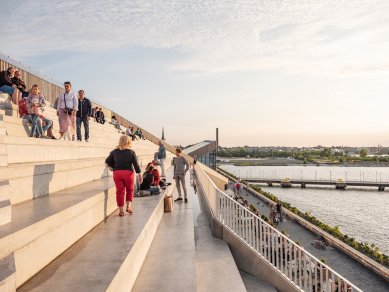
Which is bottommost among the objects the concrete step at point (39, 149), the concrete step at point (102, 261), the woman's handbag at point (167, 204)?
the woman's handbag at point (167, 204)

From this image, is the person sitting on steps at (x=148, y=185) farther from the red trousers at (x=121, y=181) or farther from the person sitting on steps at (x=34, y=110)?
the red trousers at (x=121, y=181)

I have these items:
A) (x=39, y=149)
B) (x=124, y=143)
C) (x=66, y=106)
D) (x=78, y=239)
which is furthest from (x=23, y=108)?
(x=78, y=239)

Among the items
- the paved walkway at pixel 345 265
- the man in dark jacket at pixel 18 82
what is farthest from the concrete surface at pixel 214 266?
the paved walkway at pixel 345 265

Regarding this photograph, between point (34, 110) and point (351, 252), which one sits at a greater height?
point (34, 110)

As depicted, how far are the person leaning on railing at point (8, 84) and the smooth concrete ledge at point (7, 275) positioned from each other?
734cm

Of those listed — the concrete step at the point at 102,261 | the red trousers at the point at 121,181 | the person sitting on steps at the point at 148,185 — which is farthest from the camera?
the person sitting on steps at the point at 148,185

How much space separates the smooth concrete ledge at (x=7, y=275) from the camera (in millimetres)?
2080

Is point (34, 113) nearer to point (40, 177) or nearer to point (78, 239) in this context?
point (40, 177)

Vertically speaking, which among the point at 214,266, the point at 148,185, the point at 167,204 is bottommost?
the point at 214,266

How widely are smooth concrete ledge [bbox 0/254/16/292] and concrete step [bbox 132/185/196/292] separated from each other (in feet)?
6.06

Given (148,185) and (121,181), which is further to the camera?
(148,185)

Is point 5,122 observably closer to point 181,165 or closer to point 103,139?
point 181,165

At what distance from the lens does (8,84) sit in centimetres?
866

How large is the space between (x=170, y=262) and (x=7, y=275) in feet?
9.51
